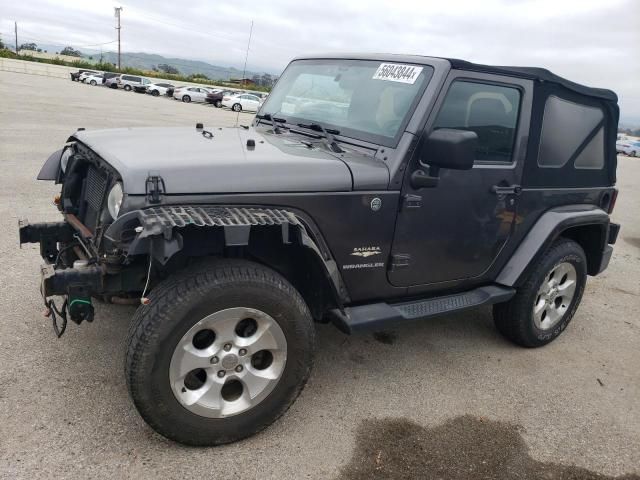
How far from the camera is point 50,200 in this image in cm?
678

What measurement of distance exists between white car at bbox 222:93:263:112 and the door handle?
102 feet

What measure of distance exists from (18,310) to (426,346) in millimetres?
3041

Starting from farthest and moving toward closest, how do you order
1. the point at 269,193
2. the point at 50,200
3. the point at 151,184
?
the point at 50,200 < the point at 269,193 < the point at 151,184

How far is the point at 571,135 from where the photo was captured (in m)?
4.10

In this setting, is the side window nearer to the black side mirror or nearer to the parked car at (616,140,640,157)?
the black side mirror

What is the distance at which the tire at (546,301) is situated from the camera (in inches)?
160

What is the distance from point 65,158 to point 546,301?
371cm

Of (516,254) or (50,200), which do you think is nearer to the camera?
(516,254)

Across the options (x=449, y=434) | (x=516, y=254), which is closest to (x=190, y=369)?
(x=449, y=434)

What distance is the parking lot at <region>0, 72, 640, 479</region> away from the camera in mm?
2709

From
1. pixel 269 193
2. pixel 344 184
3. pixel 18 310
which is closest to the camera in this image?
pixel 269 193

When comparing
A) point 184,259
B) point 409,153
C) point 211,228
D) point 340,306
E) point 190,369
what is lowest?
point 190,369

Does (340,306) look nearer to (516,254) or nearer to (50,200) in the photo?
(516,254)

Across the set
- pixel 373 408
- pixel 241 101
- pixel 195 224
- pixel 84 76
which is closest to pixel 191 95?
pixel 241 101
